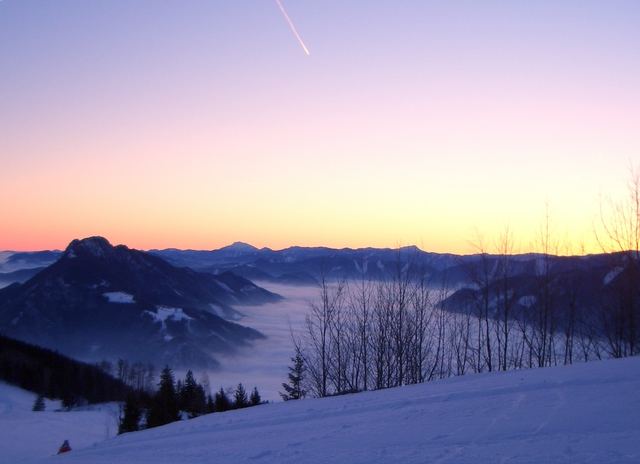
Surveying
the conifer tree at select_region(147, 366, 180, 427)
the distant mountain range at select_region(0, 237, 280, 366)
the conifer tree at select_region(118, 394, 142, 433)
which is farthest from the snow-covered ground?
the distant mountain range at select_region(0, 237, 280, 366)

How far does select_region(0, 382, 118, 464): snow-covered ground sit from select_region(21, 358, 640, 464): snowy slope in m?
29.5

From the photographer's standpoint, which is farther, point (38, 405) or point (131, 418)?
point (38, 405)

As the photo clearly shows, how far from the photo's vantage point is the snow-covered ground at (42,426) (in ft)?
133

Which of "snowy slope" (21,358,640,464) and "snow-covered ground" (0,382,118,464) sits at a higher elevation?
"snowy slope" (21,358,640,464)

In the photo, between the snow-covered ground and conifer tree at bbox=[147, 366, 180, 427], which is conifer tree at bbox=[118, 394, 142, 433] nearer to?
the snow-covered ground

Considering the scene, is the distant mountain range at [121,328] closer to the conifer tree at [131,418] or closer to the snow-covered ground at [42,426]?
the snow-covered ground at [42,426]

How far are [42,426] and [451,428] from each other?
56486 millimetres

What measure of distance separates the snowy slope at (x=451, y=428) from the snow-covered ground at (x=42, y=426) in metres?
29.5

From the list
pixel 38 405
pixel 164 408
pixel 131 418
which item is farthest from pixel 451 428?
pixel 38 405

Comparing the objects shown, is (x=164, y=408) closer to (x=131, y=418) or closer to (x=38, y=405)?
(x=131, y=418)

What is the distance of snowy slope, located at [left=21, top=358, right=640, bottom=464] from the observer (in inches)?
212

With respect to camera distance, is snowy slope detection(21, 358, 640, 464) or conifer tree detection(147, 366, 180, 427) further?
conifer tree detection(147, 366, 180, 427)

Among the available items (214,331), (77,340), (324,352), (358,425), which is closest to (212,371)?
(214,331)

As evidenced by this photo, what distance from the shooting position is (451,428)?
21.8ft
